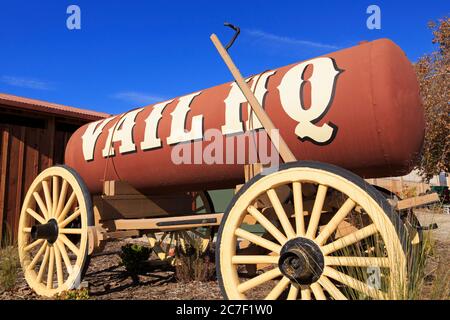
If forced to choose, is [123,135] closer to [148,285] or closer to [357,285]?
[148,285]

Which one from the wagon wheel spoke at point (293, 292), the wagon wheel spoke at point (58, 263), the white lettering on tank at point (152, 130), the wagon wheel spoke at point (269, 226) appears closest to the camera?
the wagon wheel spoke at point (293, 292)

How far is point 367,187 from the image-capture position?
82.7 inches

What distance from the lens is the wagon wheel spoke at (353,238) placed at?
2109 mm

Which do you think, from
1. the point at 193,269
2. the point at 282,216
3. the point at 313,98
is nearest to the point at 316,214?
the point at 282,216

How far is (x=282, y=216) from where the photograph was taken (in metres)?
2.42

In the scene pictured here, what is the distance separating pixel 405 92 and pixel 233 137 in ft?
4.39

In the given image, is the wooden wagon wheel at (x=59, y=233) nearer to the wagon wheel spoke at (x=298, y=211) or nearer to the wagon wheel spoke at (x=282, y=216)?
the wagon wheel spoke at (x=282, y=216)

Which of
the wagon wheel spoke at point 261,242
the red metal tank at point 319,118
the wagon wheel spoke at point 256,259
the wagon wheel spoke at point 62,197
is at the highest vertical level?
the red metal tank at point 319,118

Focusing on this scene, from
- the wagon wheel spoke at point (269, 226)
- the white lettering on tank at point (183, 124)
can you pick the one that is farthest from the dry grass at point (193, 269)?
the wagon wheel spoke at point (269, 226)

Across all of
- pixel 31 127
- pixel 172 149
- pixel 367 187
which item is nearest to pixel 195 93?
pixel 172 149

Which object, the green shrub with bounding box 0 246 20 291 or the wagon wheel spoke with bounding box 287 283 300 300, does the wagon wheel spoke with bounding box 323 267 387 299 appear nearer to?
the wagon wheel spoke with bounding box 287 283 300 300

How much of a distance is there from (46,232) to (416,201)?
3.71 metres

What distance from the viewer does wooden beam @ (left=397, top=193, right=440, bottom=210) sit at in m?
2.45
